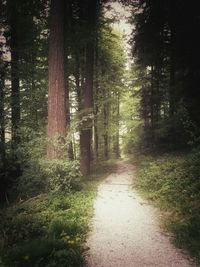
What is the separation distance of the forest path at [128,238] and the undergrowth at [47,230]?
333mm

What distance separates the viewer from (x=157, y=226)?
7.26 m

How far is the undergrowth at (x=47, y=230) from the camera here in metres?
4.95

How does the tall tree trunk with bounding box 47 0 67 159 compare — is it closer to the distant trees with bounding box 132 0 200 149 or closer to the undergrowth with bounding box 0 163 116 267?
the undergrowth with bounding box 0 163 116 267

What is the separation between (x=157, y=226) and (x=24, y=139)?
5862 mm

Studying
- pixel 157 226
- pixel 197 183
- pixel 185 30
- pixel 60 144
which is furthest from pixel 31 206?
pixel 185 30

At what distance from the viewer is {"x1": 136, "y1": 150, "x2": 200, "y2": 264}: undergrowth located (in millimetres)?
6309

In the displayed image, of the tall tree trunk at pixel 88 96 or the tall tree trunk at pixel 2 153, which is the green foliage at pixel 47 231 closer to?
the tall tree trunk at pixel 2 153

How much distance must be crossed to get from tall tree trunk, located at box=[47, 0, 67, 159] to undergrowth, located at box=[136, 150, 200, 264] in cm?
389

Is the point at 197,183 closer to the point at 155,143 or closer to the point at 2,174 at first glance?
the point at 2,174

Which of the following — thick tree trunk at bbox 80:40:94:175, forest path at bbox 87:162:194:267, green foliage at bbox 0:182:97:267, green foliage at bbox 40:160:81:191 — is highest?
thick tree trunk at bbox 80:40:94:175

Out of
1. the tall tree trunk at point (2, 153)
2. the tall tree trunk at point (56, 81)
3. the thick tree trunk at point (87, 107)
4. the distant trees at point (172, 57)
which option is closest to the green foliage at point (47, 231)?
the tall tree trunk at point (56, 81)

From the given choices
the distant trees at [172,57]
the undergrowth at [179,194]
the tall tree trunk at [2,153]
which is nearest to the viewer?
the undergrowth at [179,194]

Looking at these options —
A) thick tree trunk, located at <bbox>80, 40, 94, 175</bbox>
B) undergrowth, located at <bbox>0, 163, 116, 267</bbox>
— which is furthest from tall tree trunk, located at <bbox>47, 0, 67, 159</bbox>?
thick tree trunk, located at <bbox>80, 40, 94, 175</bbox>

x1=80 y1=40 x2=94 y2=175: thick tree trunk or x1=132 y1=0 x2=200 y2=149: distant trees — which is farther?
x1=80 y1=40 x2=94 y2=175: thick tree trunk
